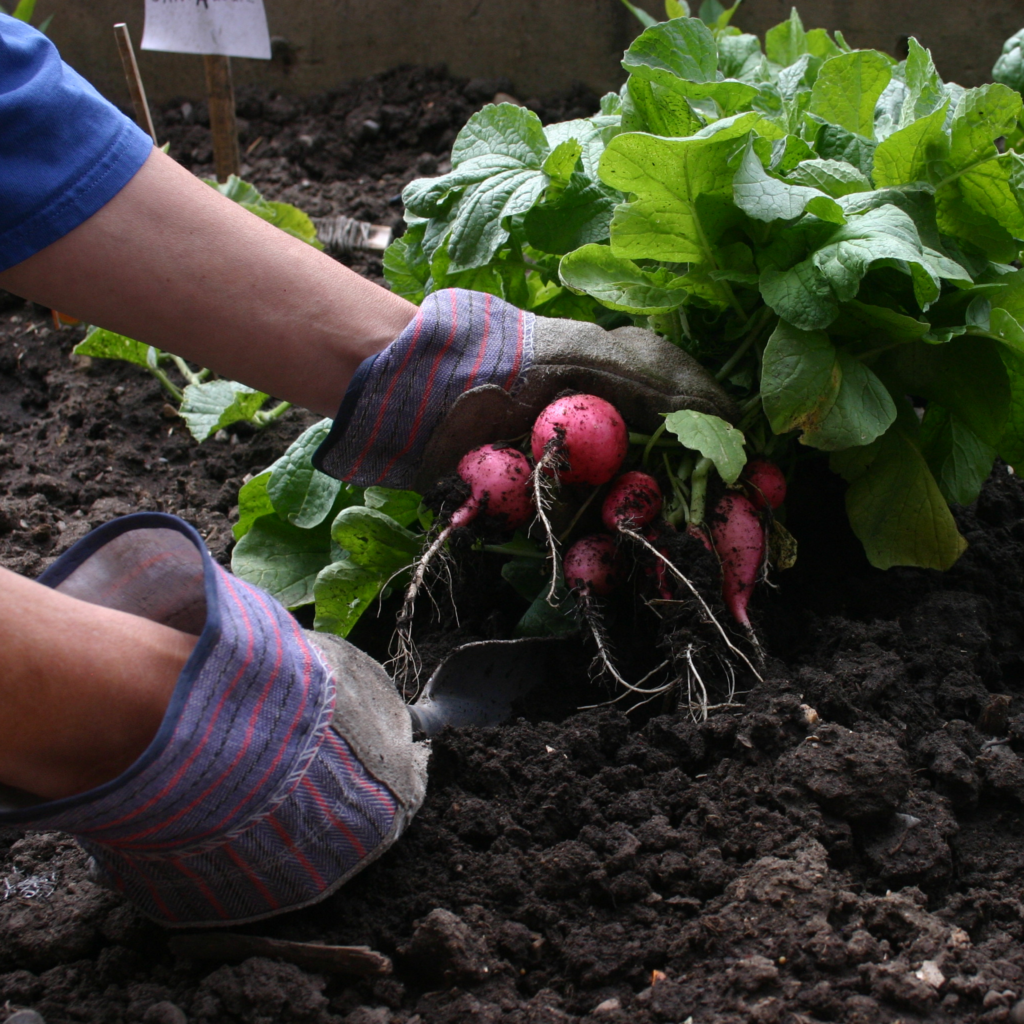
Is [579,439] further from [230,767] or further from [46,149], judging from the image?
[46,149]

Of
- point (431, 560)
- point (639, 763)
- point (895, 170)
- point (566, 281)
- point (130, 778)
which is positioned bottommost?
point (639, 763)

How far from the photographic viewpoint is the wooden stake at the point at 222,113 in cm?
336

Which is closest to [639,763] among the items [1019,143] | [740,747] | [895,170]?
[740,747]

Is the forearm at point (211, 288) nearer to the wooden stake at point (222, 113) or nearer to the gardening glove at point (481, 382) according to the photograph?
the gardening glove at point (481, 382)

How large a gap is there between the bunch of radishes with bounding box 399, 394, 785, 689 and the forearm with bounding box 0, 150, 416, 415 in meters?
0.34

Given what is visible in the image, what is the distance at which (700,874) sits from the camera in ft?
4.16

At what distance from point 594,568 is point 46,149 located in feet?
3.75

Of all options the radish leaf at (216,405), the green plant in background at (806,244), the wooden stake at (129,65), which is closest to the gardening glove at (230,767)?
the green plant in background at (806,244)

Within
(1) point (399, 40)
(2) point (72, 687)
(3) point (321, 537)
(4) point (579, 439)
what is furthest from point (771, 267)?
(1) point (399, 40)

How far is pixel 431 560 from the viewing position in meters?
1.67

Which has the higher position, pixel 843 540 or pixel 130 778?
pixel 130 778

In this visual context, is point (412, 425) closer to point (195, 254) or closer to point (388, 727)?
point (195, 254)

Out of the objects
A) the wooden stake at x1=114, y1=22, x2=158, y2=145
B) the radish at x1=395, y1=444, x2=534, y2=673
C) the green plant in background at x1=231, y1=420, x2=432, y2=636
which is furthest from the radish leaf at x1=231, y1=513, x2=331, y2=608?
the wooden stake at x1=114, y1=22, x2=158, y2=145

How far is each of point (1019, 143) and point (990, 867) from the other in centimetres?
134
